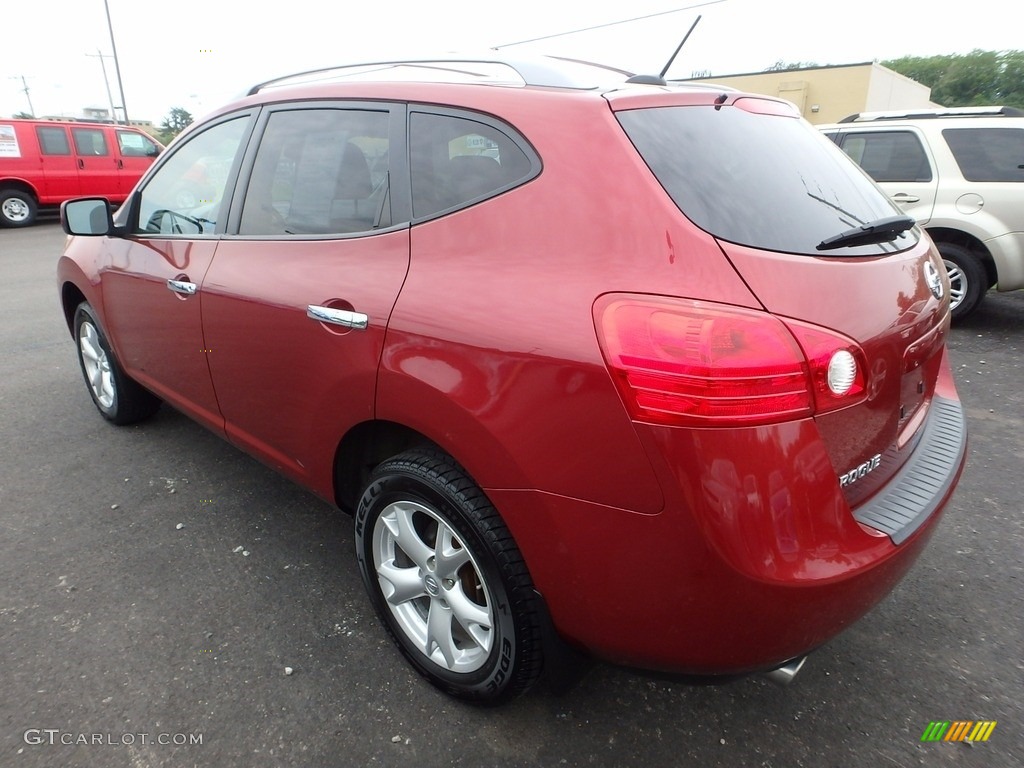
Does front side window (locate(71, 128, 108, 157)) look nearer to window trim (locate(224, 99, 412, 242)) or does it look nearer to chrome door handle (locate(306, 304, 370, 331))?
window trim (locate(224, 99, 412, 242))

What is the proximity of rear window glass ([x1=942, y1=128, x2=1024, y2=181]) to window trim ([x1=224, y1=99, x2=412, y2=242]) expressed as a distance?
18.5ft

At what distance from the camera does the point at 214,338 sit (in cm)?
262

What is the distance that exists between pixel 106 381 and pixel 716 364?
12.1 ft

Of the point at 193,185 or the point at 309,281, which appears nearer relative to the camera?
the point at 309,281

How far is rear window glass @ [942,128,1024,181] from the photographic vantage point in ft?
18.5

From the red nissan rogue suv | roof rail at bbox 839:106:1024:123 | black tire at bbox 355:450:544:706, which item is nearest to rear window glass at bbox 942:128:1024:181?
roof rail at bbox 839:106:1024:123

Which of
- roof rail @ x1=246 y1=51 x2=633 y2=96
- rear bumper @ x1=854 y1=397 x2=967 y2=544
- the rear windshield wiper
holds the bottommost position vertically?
rear bumper @ x1=854 y1=397 x2=967 y2=544

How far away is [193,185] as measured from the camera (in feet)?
9.70

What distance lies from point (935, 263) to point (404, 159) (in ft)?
5.25

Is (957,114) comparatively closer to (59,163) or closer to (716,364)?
(716,364)

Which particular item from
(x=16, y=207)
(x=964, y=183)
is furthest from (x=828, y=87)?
(x=16, y=207)

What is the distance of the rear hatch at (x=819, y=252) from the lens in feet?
4.90

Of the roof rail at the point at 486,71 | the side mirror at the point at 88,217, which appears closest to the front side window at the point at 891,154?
the roof rail at the point at 486,71

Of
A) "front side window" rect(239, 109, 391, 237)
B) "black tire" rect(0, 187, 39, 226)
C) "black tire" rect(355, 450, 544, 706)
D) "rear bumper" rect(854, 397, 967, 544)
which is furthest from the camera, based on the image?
"black tire" rect(0, 187, 39, 226)
